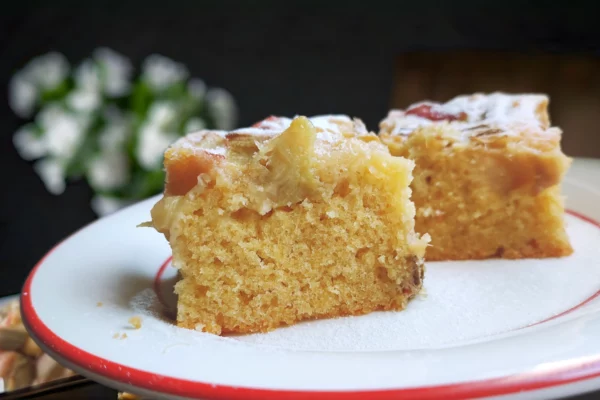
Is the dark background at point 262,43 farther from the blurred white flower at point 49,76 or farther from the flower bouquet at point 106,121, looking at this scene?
the blurred white flower at point 49,76

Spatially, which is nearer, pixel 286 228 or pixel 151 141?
pixel 286 228

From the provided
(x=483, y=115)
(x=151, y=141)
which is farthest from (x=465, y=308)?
(x=151, y=141)

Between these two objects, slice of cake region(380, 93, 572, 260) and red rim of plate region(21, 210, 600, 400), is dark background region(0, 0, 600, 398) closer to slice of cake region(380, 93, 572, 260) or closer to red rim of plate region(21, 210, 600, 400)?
slice of cake region(380, 93, 572, 260)

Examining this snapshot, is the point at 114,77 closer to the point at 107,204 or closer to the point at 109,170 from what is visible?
the point at 109,170

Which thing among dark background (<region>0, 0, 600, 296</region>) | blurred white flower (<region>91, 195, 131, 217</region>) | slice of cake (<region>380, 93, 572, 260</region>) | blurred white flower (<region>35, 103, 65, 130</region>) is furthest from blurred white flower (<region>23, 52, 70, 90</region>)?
slice of cake (<region>380, 93, 572, 260</region>)

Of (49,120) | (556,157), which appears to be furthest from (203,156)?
(49,120)

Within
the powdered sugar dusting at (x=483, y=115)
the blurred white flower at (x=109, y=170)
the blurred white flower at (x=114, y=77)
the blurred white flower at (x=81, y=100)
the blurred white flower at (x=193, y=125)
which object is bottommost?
the blurred white flower at (x=109, y=170)

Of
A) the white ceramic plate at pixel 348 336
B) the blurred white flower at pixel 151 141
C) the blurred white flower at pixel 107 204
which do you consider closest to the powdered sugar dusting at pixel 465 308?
the white ceramic plate at pixel 348 336
